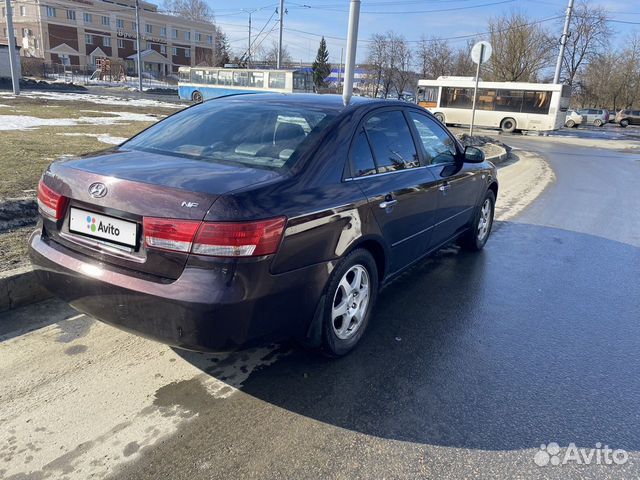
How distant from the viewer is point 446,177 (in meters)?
4.45

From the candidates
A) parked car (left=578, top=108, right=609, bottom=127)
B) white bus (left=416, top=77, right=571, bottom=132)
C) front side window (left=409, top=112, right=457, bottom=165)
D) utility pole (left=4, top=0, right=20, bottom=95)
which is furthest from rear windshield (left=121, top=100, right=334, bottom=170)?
parked car (left=578, top=108, right=609, bottom=127)

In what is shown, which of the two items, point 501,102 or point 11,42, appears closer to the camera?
point 11,42

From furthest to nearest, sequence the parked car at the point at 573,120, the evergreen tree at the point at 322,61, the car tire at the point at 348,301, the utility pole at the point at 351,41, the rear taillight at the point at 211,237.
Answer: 1. the evergreen tree at the point at 322,61
2. the parked car at the point at 573,120
3. the utility pole at the point at 351,41
4. the car tire at the point at 348,301
5. the rear taillight at the point at 211,237

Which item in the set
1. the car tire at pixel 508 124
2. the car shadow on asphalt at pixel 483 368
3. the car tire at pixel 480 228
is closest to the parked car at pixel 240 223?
the car shadow on asphalt at pixel 483 368

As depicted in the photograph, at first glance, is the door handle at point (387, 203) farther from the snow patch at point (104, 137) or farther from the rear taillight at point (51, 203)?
the snow patch at point (104, 137)

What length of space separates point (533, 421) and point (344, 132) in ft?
6.73

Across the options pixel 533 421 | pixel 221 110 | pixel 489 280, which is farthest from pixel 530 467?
pixel 221 110

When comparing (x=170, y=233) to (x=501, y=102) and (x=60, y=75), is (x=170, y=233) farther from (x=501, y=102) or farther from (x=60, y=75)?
(x=60, y=75)

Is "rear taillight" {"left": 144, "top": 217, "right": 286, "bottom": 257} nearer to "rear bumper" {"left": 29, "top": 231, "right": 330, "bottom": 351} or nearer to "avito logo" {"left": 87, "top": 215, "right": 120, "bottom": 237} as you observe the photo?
"rear bumper" {"left": 29, "top": 231, "right": 330, "bottom": 351}

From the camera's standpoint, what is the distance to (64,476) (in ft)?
7.37

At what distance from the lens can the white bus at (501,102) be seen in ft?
92.6

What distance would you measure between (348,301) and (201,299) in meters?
1.16

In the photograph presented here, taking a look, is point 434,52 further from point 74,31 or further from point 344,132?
point 344,132

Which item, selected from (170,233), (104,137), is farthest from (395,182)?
(104,137)
